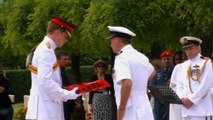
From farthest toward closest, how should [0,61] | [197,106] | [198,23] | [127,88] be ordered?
[0,61], [198,23], [197,106], [127,88]

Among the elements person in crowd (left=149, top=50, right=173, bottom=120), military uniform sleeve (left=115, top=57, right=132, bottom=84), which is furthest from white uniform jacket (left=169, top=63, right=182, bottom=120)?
military uniform sleeve (left=115, top=57, right=132, bottom=84)

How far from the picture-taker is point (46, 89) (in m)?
6.44

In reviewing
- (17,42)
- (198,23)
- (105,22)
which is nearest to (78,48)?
(17,42)

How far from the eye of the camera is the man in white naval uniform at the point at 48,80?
21.1 feet

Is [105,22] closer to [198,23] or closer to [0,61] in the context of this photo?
[198,23]

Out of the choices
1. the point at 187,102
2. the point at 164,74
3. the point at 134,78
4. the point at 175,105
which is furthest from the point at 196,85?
the point at 164,74

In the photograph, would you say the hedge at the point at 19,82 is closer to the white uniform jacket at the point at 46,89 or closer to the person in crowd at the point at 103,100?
the person in crowd at the point at 103,100

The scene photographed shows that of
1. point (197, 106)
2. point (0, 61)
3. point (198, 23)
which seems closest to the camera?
point (197, 106)

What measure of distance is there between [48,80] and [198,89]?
2.94 meters

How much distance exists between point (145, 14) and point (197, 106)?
3.47 meters

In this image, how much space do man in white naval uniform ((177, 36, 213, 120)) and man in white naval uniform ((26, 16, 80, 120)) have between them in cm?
255

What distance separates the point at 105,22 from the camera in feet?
39.1

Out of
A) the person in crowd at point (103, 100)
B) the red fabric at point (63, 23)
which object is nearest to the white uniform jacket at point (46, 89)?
the red fabric at point (63, 23)

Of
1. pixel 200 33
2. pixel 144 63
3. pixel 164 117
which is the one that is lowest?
pixel 164 117
